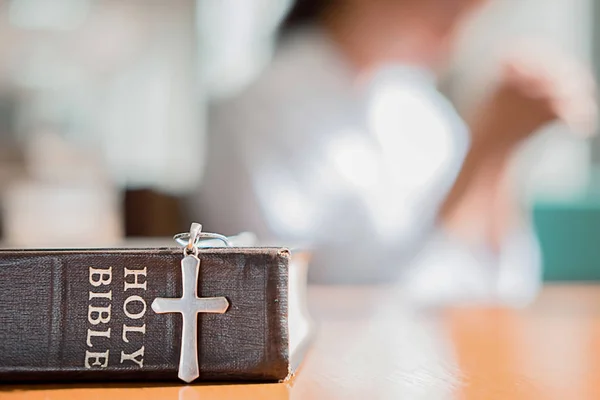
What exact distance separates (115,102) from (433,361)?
3.29 feet

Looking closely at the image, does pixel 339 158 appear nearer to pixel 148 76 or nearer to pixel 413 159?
pixel 413 159

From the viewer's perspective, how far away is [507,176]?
3.84 feet

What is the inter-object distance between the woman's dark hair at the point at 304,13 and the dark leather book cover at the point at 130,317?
0.98 m

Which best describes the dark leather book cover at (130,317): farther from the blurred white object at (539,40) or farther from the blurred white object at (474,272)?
the blurred white object at (539,40)

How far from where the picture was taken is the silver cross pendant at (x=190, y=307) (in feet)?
1.09

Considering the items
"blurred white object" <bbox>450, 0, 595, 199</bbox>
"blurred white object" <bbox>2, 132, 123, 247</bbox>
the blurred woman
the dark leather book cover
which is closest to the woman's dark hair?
the blurred woman

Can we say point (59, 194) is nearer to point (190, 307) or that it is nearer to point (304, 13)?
point (304, 13)

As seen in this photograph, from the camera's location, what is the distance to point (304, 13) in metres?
1.25

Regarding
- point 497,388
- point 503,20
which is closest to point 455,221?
point 503,20

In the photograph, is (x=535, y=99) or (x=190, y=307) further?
(x=535, y=99)

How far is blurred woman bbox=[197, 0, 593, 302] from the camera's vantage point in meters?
1.16

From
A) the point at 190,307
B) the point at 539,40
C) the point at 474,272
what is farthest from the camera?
the point at 539,40

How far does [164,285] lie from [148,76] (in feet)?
3.29

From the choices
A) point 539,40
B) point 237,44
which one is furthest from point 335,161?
point 539,40
